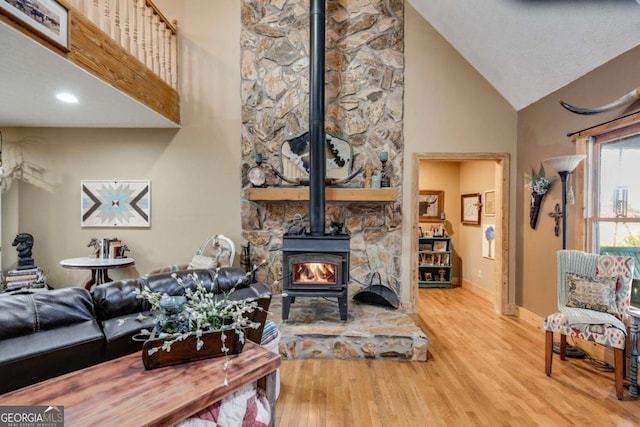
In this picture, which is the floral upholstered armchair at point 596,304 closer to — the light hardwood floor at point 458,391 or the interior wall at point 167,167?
the light hardwood floor at point 458,391

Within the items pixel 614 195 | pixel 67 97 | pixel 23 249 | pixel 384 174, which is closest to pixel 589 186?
pixel 614 195

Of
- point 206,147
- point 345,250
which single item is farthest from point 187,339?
point 206,147

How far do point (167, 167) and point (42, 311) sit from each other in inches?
125

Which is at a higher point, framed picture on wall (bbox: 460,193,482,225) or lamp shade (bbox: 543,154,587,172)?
lamp shade (bbox: 543,154,587,172)

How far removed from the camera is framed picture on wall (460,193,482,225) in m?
5.15

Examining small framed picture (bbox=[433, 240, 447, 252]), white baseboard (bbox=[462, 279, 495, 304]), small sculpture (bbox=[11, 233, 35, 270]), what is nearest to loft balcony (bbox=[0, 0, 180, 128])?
small sculpture (bbox=[11, 233, 35, 270])

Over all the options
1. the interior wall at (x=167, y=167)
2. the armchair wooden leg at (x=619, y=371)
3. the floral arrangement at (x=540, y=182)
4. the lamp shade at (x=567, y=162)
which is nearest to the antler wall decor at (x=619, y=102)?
the lamp shade at (x=567, y=162)

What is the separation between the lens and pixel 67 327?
1.28m

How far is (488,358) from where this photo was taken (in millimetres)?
2842

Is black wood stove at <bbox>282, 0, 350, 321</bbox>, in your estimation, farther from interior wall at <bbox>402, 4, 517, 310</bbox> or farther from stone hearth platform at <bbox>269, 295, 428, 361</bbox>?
interior wall at <bbox>402, 4, 517, 310</bbox>

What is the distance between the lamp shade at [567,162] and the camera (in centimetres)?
286

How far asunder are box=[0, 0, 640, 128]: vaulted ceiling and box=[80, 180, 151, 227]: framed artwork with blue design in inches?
30.9

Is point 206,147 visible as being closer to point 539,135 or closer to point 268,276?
point 268,276

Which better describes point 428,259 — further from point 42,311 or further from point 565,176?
point 42,311
